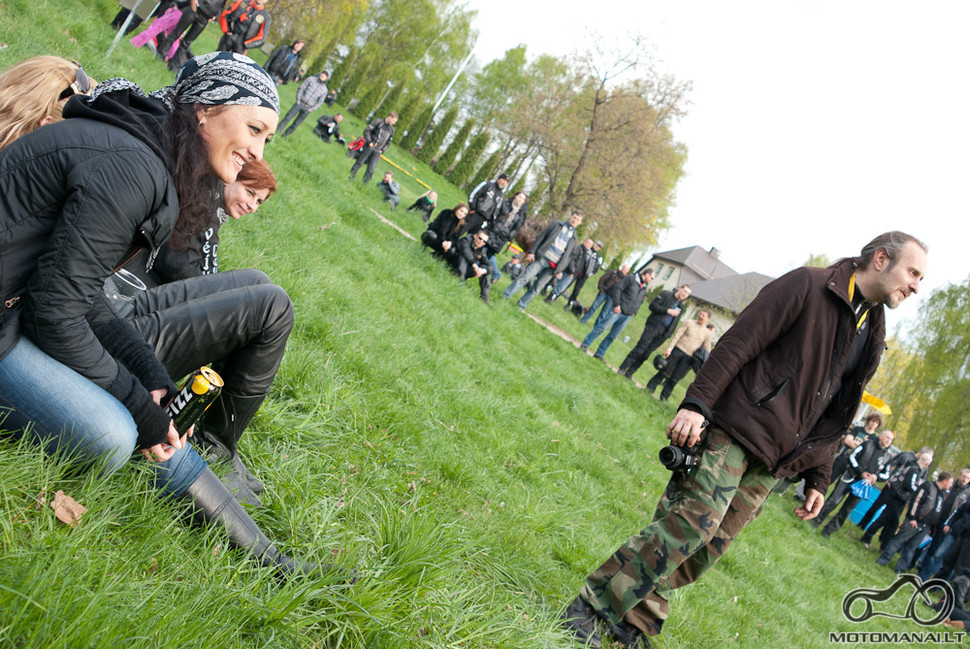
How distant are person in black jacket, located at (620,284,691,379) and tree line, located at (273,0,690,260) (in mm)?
19021

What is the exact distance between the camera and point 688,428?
291cm

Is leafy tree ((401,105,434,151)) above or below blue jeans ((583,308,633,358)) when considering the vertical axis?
above

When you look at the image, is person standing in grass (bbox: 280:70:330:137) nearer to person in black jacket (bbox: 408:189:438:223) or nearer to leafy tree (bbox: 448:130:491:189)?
person in black jacket (bbox: 408:189:438:223)

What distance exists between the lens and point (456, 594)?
2.46 meters

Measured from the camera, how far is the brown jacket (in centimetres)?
303

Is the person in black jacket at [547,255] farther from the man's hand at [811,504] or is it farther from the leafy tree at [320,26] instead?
the leafy tree at [320,26]

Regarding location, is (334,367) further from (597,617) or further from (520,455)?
(597,617)

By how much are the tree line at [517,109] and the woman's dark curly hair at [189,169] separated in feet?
102

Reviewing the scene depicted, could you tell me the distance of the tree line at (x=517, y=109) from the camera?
104 feet

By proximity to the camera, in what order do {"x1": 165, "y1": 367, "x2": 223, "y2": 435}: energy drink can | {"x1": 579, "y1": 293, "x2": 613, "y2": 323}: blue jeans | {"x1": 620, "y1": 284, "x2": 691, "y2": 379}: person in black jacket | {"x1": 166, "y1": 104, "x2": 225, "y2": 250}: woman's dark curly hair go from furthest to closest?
1. {"x1": 579, "y1": 293, "x2": 613, "y2": 323}: blue jeans
2. {"x1": 620, "y1": 284, "x2": 691, "y2": 379}: person in black jacket
3. {"x1": 165, "y1": 367, "x2": 223, "y2": 435}: energy drink can
4. {"x1": 166, "y1": 104, "x2": 225, "y2": 250}: woman's dark curly hair

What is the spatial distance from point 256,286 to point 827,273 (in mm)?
2838

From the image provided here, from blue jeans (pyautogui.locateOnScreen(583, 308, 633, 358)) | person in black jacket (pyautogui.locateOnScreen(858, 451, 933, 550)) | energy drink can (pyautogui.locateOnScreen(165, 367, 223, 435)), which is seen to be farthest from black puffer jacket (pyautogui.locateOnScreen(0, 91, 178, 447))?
person in black jacket (pyautogui.locateOnScreen(858, 451, 933, 550))

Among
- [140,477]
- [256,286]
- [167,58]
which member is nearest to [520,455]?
[256,286]

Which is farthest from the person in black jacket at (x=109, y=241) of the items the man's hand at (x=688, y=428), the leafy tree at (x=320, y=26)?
the leafy tree at (x=320, y=26)
